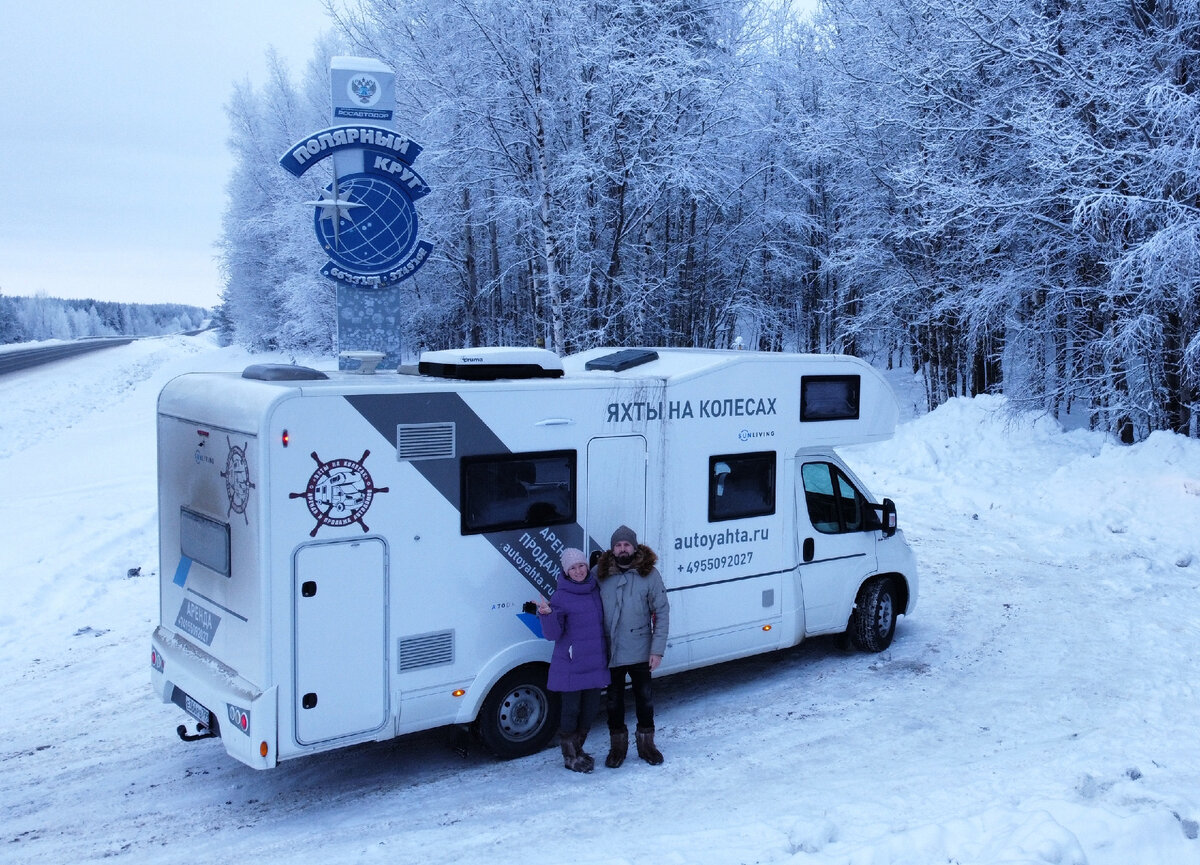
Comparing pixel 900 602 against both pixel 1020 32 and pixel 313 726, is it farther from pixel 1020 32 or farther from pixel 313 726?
pixel 1020 32

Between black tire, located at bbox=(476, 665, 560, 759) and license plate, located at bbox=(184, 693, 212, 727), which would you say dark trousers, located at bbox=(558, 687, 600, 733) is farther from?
license plate, located at bbox=(184, 693, 212, 727)

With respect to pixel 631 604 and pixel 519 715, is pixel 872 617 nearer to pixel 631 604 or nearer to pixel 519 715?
pixel 631 604

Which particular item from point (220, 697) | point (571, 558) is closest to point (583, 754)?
point (571, 558)

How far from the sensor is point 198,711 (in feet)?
19.8

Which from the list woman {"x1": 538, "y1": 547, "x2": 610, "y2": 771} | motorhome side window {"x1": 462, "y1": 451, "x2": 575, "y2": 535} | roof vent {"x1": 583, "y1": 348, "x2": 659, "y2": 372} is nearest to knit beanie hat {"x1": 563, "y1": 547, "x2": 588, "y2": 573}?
woman {"x1": 538, "y1": 547, "x2": 610, "y2": 771}

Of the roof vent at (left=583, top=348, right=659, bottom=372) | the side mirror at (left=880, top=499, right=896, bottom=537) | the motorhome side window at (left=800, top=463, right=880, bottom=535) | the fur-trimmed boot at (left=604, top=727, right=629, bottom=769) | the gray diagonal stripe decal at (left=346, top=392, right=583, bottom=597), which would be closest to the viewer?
the gray diagonal stripe decal at (left=346, top=392, right=583, bottom=597)

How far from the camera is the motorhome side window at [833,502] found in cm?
842

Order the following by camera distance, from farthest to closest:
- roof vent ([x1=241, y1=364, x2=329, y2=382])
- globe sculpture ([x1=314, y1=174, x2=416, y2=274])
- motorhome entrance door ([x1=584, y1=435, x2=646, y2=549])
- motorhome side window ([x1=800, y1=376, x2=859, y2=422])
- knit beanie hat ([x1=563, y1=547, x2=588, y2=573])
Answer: globe sculpture ([x1=314, y1=174, x2=416, y2=274])
motorhome side window ([x1=800, y1=376, x2=859, y2=422])
motorhome entrance door ([x1=584, y1=435, x2=646, y2=549])
knit beanie hat ([x1=563, y1=547, x2=588, y2=573])
roof vent ([x1=241, y1=364, x2=329, y2=382])

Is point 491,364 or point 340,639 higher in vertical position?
point 491,364

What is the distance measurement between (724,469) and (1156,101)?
10812mm

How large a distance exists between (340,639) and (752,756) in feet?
9.99

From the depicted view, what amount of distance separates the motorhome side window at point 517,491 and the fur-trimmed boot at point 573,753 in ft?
4.81

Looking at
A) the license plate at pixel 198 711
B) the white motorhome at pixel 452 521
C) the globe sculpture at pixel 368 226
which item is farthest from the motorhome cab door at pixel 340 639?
the globe sculpture at pixel 368 226

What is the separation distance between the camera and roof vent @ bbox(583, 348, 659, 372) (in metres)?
7.60
